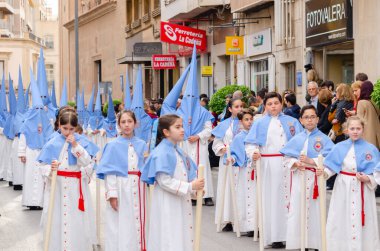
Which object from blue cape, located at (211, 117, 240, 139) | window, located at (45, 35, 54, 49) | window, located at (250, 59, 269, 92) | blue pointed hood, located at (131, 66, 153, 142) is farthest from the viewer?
window, located at (45, 35, 54, 49)

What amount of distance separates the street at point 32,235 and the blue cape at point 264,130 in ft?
4.12

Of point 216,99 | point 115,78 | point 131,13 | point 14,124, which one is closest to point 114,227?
point 14,124

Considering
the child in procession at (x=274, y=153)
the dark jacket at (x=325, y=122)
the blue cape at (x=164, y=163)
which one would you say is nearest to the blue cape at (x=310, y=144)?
the child in procession at (x=274, y=153)

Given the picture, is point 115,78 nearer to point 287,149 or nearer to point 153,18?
point 153,18

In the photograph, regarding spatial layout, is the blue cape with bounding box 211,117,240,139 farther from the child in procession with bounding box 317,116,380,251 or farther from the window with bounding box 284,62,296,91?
the window with bounding box 284,62,296,91

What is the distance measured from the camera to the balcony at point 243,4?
28031 mm

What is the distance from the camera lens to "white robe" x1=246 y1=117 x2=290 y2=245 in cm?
1242

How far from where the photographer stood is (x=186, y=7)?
1389 inches

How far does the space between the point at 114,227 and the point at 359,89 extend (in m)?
6.38

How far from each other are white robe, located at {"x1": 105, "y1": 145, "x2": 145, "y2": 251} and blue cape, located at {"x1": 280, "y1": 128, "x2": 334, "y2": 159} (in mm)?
1978

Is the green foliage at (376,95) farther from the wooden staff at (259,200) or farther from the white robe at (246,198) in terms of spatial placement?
the wooden staff at (259,200)

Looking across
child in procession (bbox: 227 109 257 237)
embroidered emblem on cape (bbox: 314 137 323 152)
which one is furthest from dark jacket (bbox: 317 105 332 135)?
embroidered emblem on cape (bbox: 314 137 323 152)

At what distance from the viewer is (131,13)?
52781mm

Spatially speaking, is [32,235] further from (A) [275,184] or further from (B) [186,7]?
(B) [186,7]
